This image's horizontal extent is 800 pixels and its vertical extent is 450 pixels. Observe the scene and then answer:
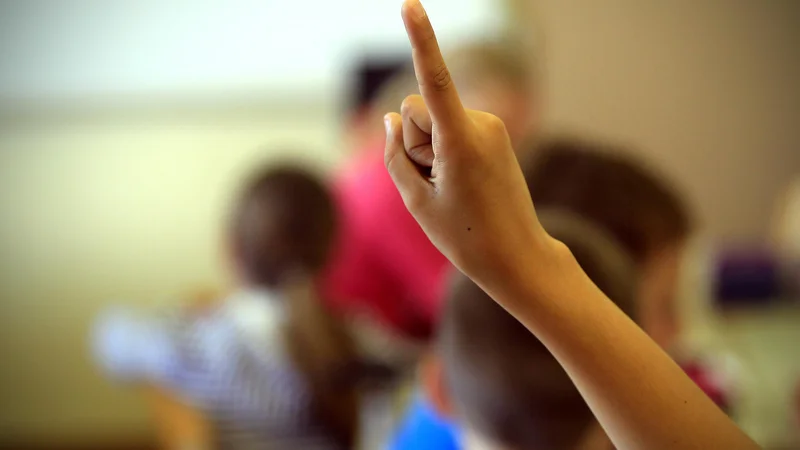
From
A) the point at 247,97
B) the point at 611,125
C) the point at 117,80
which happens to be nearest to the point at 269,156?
the point at 247,97

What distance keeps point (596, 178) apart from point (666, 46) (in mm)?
1341

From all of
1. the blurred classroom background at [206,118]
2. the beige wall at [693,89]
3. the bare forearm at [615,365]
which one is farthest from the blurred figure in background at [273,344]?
the beige wall at [693,89]

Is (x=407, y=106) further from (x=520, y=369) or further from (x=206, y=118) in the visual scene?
(x=206, y=118)

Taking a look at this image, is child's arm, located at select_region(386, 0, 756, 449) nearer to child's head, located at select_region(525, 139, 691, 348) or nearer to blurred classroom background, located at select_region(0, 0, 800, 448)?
child's head, located at select_region(525, 139, 691, 348)

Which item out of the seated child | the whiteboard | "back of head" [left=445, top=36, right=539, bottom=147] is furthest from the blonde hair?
the whiteboard

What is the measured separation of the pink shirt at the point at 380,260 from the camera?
114cm

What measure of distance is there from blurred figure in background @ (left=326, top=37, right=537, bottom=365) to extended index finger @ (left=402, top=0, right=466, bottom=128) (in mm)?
783

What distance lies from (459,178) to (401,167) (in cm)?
2

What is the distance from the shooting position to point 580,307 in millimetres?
251

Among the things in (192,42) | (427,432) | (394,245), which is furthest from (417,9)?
(192,42)

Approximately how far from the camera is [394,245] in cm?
117

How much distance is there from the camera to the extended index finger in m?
0.21

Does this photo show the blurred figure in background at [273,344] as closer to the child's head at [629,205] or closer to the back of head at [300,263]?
the back of head at [300,263]

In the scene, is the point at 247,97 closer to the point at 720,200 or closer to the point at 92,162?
the point at 92,162
